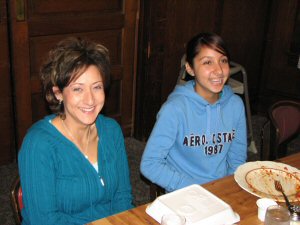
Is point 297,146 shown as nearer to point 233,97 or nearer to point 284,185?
point 233,97

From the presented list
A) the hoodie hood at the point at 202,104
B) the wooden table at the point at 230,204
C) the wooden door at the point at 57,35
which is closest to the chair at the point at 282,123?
the hoodie hood at the point at 202,104

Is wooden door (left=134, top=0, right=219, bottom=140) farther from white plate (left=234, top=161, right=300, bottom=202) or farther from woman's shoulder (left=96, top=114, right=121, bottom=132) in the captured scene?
white plate (left=234, top=161, right=300, bottom=202)

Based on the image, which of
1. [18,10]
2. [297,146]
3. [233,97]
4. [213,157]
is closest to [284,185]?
[213,157]

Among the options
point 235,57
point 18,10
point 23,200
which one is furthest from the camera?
point 235,57

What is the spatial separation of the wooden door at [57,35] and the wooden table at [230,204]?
73.2 inches

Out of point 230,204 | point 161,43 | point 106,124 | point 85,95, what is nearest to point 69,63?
point 85,95

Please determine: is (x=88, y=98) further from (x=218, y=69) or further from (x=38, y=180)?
(x=218, y=69)

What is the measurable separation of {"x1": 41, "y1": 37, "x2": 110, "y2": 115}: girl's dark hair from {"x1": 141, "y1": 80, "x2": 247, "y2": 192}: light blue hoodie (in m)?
0.41

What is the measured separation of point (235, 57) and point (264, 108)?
0.73 meters

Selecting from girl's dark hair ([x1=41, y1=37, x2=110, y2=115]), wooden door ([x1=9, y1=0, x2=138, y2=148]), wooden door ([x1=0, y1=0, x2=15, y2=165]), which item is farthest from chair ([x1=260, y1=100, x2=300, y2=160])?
wooden door ([x1=0, y1=0, x2=15, y2=165])

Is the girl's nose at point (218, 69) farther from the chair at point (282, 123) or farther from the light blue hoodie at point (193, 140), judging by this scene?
the chair at point (282, 123)

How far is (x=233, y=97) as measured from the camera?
219cm

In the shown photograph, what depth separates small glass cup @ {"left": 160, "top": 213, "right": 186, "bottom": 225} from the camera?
53.6 inches

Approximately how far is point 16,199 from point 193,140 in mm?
845
